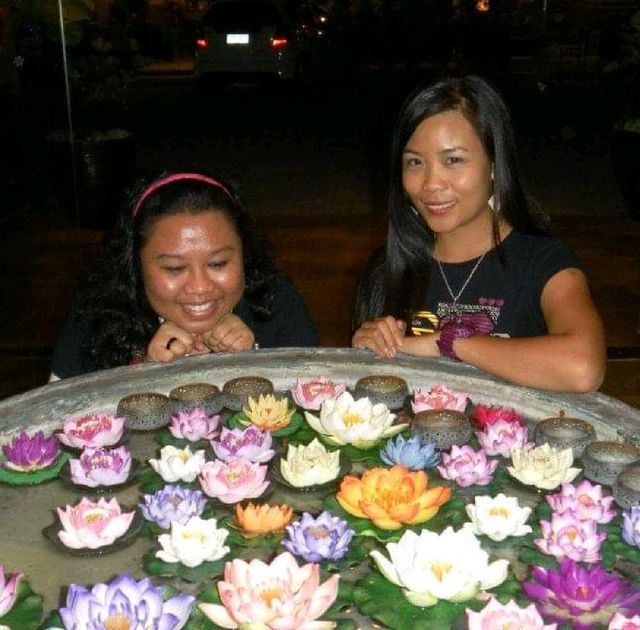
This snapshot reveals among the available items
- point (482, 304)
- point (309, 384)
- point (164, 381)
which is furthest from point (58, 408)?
point (482, 304)

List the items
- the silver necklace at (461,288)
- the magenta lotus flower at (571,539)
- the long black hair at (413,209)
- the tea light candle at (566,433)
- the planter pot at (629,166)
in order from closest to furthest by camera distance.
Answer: the magenta lotus flower at (571,539), the tea light candle at (566,433), the long black hair at (413,209), the silver necklace at (461,288), the planter pot at (629,166)

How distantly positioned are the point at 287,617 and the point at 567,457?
0.70 meters

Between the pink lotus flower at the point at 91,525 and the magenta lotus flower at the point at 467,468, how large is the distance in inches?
23.2

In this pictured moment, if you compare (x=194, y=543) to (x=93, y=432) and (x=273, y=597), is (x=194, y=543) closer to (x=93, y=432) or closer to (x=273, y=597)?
(x=273, y=597)

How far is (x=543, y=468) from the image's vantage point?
1.71 metres

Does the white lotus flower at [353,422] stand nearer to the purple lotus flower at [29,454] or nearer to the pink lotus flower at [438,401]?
the pink lotus flower at [438,401]

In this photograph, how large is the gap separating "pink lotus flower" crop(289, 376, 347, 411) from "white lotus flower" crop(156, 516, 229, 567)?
0.59 m

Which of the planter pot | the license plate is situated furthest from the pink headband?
the license plate

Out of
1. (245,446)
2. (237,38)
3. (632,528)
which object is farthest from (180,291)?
(237,38)

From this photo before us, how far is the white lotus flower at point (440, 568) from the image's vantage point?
4.43 ft

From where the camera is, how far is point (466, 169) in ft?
8.29

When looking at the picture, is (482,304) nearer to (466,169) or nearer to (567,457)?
(466,169)

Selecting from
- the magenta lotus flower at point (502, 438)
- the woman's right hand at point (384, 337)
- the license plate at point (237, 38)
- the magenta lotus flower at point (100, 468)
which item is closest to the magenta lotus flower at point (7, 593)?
the magenta lotus flower at point (100, 468)

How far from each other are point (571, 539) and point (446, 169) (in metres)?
1.29
